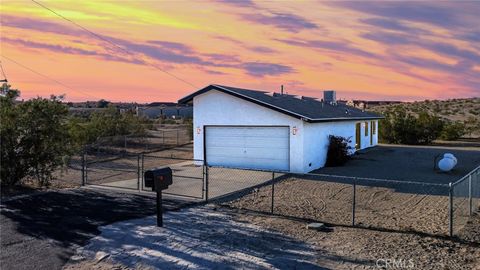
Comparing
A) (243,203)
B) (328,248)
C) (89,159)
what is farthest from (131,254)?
(89,159)

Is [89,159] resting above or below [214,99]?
below

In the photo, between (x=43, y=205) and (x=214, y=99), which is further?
(x=214, y=99)

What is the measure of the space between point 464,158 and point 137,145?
73.8 ft

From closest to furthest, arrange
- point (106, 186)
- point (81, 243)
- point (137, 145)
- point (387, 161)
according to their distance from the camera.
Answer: point (81, 243) < point (106, 186) < point (387, 161) < point (137, 145)

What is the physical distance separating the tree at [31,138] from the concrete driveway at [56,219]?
60.0 inches

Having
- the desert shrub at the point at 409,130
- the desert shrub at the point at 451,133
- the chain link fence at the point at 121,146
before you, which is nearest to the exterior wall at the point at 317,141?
the chain link fence at the point at 121,146

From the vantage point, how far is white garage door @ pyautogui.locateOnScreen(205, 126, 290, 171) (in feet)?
69.0

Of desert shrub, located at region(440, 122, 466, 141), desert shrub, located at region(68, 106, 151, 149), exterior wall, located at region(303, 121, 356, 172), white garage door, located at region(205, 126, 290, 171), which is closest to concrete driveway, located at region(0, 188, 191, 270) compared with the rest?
white garage door, located at region(205, 126, 290, 171)

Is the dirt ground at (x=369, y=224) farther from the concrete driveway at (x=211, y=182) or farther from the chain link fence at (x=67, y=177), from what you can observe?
the chain link fence at (x=67, y=177)

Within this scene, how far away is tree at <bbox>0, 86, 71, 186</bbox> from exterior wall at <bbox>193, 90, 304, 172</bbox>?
7.92m

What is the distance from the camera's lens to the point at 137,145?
1379 inches

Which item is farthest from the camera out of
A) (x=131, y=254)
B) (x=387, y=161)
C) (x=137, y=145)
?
(x=137, y=145)

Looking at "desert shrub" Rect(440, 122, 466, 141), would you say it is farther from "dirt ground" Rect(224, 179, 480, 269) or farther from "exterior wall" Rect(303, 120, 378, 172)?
"dirt ground" Rect(224, 179, 480, 269)

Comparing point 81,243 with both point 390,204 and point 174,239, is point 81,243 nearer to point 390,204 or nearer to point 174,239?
point 174,239
